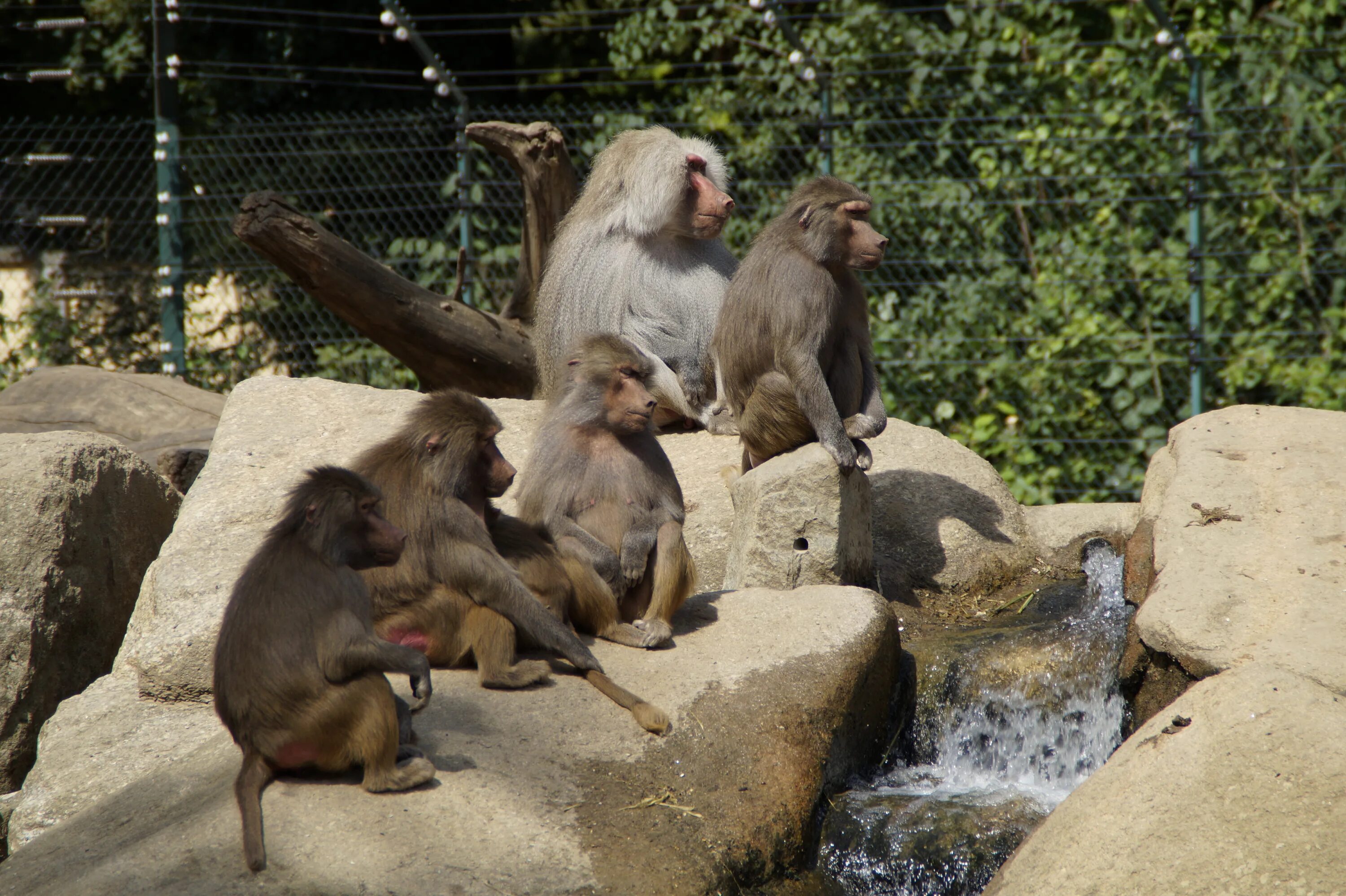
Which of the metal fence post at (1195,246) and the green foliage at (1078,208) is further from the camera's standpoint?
the green foliage at (1078,208)

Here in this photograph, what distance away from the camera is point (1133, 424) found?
27.1ft

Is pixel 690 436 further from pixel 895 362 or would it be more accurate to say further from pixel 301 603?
pixel 301 603

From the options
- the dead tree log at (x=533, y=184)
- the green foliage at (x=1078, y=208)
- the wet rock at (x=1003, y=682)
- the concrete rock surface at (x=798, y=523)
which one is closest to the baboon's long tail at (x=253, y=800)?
the wet rock at (x=1003, y=682)

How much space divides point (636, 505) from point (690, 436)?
2.29 m

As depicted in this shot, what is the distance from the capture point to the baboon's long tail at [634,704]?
3.71m

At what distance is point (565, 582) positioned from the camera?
4.14 metres

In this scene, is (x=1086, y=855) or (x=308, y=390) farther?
(x=308, y=390)

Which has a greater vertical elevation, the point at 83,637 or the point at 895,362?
the point at 895,362

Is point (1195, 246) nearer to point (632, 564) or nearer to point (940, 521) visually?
point (940, 521)

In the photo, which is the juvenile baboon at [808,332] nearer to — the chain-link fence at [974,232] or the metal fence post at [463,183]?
the chain-link fence at [974,232]

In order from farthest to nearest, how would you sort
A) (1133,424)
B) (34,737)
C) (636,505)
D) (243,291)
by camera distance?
(243,291) < (1133,424) < (34,737) < (636,505)

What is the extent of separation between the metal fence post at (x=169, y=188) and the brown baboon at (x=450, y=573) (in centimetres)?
532

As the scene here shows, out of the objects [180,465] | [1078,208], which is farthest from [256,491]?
[1078,208]

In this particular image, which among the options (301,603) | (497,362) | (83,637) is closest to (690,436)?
(497,362)
